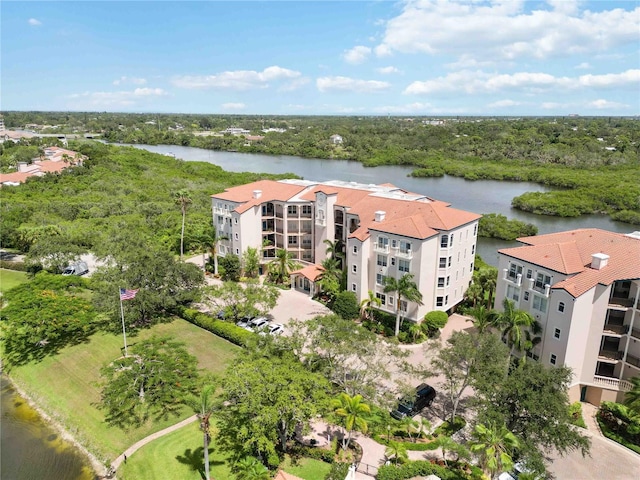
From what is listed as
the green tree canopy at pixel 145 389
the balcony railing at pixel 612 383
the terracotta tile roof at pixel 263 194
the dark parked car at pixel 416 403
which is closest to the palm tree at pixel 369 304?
the dark parked car at pixel 416 403

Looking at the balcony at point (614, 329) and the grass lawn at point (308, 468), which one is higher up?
the balcony at point (614, 329)

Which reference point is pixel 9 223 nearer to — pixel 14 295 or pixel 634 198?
pixel 14 295

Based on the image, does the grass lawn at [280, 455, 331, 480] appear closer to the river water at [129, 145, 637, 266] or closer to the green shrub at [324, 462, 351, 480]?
the green shrub at [324, 462, 351, 480]

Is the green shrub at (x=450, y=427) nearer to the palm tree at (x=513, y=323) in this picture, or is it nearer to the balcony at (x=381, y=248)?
the palm tree at (x=513, y=323)

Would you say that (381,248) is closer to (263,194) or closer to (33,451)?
(263,194)

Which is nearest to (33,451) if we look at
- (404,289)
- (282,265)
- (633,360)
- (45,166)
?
(282,265)
